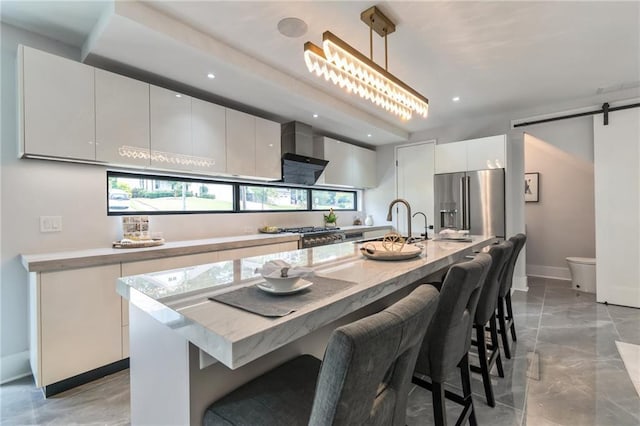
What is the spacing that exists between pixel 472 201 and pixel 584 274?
1.83 metres

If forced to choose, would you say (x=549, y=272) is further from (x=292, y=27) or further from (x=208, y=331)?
(x=208, y=331)

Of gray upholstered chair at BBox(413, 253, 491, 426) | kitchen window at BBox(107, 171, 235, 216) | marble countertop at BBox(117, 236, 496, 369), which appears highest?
kitchen window at BBox(107, 171, 235, 216)

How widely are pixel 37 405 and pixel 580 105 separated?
614 cm

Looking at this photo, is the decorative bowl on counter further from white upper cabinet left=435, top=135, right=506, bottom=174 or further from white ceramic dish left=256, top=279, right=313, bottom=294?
white upper cabinet left=435, top=135, right=506, bottom=174

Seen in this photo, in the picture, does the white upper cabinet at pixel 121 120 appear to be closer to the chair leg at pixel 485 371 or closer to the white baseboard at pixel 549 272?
the chair leg at pixel 485 371

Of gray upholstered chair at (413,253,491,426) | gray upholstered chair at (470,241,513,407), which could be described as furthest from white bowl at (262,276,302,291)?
gray upholstered chair at (470,241,513,407)

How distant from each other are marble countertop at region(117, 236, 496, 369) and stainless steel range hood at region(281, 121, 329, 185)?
2.25 metres

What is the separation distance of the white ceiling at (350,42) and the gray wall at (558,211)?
1597mm

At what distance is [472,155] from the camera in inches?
172

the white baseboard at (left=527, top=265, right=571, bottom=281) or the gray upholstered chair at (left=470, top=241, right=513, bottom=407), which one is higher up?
the gray upholstered chair at (left=470, top=241, right=513, bottom=407)

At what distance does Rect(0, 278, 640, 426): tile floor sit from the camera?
1.75 meters

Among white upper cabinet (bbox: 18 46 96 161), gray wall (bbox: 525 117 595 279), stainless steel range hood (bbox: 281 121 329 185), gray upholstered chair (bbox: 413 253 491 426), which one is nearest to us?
gray upholstered chair (bbox: 413 253 491 426)

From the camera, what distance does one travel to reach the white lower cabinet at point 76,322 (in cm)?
193

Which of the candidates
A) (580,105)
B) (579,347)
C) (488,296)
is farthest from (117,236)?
(580,105)
